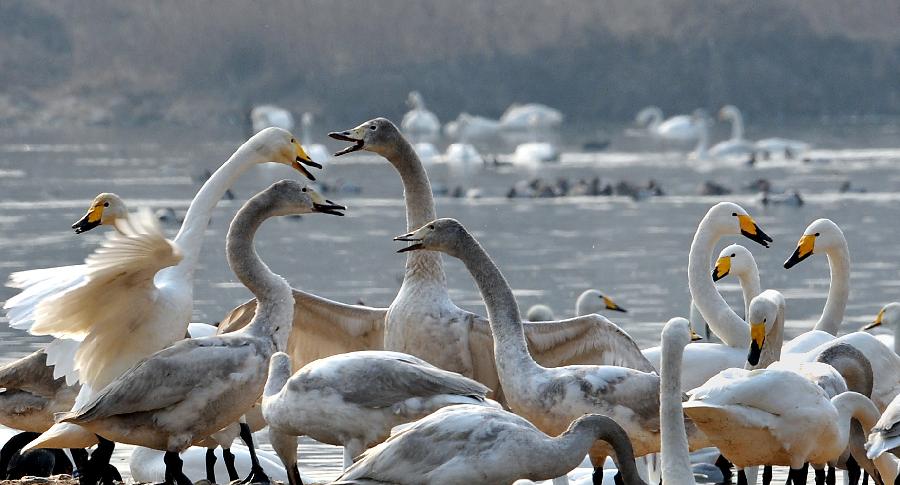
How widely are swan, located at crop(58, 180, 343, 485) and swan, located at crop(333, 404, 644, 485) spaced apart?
1192 millimetres

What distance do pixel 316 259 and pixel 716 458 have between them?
33.9 ft

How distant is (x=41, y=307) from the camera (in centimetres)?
686

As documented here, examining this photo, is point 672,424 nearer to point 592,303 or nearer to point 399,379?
point 399,379

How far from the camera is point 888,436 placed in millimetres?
6422

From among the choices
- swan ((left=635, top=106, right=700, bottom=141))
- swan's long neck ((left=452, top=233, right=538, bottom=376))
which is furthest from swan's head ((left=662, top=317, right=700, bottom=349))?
swan ((left=635, top=106, right=700, bottom=141))

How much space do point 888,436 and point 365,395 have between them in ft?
6.50

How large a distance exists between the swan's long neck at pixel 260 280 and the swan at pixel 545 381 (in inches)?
25.1

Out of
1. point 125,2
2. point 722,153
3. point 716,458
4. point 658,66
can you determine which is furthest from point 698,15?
point 716,458

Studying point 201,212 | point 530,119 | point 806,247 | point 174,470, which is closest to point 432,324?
point 201,212

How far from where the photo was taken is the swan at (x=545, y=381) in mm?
6738

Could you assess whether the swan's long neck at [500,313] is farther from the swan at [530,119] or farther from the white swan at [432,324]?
the swan at [530,119]

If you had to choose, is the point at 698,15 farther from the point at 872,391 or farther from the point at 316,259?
the point at 872,391

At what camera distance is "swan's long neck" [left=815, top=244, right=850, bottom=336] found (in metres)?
10.2

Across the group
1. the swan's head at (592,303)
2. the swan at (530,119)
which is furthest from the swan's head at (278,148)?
the swan at (530,119)
